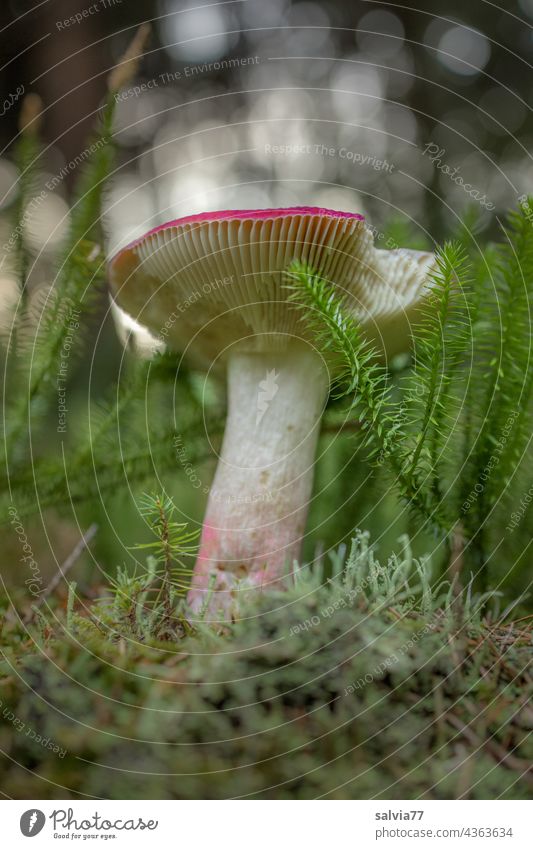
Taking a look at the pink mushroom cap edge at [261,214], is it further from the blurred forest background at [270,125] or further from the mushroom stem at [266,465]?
the mushroom stem at [266,465]

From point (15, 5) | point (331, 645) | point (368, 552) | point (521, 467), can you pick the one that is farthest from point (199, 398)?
point (15, 5)

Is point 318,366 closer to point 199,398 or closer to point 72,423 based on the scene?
point 199,398

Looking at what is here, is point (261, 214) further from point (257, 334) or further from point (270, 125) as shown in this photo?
point (270, 125)

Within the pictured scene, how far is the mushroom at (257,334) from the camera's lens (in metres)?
0.94

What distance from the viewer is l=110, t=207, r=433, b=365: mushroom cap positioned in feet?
2.89

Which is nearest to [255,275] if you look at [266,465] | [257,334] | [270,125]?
[257,334]

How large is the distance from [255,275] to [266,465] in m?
0.33

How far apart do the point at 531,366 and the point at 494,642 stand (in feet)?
1.47

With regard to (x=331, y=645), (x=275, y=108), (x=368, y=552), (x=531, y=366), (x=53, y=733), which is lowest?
(x=53, y=733)

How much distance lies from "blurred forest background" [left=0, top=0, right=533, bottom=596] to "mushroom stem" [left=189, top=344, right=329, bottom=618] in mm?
254

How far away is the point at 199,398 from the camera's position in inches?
51.4

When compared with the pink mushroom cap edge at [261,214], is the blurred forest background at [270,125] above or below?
above

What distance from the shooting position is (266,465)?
1.06 m

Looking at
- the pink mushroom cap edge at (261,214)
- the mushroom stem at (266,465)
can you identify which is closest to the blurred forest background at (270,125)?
the pink mushroom cap edge at (261,214)
